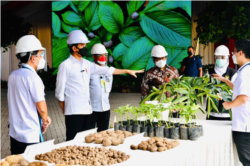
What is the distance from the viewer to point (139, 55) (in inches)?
573

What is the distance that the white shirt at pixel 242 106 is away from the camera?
3021 mm

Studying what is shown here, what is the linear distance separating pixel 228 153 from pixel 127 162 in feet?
4.88

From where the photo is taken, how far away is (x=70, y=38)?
12.4ft

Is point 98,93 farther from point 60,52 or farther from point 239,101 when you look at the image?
point 60,52

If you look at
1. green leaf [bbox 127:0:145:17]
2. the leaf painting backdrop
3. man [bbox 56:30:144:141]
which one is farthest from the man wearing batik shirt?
green leaf [bbox 127:0:145:17]

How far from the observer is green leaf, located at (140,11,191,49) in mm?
13812

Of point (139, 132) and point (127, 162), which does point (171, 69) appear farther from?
point (127, 162)

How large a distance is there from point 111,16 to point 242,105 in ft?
41.1

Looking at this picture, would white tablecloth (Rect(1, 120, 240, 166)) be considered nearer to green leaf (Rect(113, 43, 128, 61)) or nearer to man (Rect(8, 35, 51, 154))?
man (Rect(8, 35, 51, 154))

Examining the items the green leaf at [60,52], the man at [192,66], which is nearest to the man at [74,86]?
the man at [192,66]

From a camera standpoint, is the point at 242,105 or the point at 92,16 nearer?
the point at 242,105

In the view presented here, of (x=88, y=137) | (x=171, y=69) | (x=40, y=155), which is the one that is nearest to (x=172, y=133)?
(x=88, y=137)

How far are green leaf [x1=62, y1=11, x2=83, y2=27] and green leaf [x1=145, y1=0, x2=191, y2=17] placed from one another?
3.41m

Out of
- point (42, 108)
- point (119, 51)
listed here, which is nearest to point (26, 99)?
point (42, 108)
